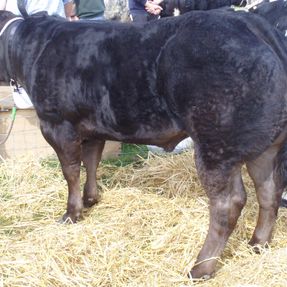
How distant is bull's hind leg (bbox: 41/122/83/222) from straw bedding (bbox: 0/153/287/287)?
4.8 inches

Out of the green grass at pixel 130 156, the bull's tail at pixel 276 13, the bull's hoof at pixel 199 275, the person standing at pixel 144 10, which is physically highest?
the bull's tail at pixel 276 13

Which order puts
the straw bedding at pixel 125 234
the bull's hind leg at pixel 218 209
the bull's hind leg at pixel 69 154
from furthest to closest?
1. the bull's hind leg at pixel 69 154
2. the straw bedding at pixel 125 234
3. the bull's hind leg at pixel 218 209

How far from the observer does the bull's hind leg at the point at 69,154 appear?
130 inches

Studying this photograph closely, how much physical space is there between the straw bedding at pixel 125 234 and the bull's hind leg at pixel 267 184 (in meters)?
0.12

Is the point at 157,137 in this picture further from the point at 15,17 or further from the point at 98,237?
the point at 15,17

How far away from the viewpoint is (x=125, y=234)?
328 centimetres

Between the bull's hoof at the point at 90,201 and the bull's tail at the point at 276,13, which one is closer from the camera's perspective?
the bull's tail at the point at 276,13

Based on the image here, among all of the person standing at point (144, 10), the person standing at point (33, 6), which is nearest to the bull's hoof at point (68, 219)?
the person standing at point (33, 6)

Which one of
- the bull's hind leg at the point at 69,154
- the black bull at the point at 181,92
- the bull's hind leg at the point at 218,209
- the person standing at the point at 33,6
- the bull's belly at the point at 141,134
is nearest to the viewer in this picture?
the black bull at the point at 181,92

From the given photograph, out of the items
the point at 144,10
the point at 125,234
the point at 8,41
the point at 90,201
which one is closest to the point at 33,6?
the point at 8,41

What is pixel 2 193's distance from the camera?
4102 mm

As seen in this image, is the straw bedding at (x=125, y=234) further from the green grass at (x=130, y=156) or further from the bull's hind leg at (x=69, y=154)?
the green grass at (x=130, y=156)

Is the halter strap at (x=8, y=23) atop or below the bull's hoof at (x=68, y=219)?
atop

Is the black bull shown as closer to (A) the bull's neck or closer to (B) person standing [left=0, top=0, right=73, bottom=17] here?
(A) the bull's neck
